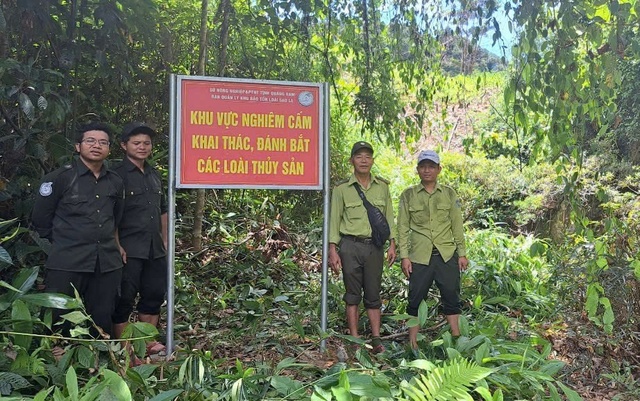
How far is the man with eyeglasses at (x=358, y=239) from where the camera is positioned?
14.2 feet

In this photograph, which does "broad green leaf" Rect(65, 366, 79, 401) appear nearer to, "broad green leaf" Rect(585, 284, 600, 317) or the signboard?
the signboard

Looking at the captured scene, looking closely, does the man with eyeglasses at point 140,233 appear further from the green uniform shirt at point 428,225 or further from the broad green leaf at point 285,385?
the green uniform shirt at point 428,225

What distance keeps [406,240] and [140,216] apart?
1.98m

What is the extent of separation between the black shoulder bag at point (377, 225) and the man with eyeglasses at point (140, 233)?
5.01ft

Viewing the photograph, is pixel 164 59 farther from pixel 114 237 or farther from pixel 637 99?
pixel 637 99

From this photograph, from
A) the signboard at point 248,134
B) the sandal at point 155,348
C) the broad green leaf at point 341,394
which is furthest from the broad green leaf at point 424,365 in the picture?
the sandal at point 155,348

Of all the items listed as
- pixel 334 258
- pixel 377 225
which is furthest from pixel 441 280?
pixel 334 258

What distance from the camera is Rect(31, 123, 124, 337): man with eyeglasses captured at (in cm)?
347

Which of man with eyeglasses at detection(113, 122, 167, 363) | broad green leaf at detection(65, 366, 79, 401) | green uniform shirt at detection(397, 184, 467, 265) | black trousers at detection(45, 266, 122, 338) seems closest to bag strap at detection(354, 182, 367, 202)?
green uniform shirt at detection(397, 184, 467, 265)

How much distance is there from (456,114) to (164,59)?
10.00 m

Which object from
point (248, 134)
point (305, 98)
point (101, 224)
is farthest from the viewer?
point (305, 98)

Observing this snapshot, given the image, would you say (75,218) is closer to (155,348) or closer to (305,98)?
(155,348)

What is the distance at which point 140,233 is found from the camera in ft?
12.9

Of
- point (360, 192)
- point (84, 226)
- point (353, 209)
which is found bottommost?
point (84, 226)
